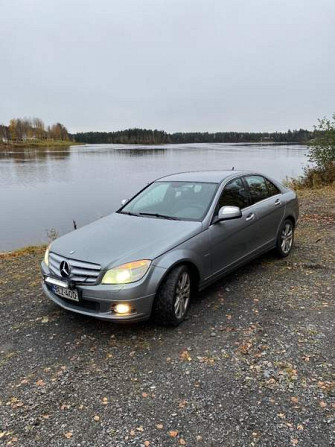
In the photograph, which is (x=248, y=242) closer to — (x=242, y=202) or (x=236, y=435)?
(x=242, y=202)

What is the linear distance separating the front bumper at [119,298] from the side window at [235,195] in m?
1.48

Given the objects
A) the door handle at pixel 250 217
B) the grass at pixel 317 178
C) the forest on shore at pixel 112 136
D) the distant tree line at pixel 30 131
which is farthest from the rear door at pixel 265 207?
the distant tree line at pixel 30 131

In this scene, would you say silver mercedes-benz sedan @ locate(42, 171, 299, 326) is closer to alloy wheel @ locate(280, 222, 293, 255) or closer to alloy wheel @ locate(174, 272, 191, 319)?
alloy wheel @ locate(174, 272, 191, 319)

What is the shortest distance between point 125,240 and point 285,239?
3.12 metres

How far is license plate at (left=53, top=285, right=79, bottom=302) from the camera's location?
340 cm

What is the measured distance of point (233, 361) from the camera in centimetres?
309

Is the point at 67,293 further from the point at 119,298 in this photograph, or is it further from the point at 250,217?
the point at 250,217

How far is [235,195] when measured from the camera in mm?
4699

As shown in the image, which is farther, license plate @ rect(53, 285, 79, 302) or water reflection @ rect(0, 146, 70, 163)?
water reflection @ rect(0, 146, 70, 163)

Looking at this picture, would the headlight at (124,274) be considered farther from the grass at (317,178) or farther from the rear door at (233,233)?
the grass at (317,178)

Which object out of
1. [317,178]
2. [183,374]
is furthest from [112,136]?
[183,374]

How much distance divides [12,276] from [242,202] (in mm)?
3826

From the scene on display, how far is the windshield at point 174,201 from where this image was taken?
427 centimetres

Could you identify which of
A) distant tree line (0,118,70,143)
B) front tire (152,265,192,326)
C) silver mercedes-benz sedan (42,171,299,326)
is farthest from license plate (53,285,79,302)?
distant tree line (0,118,70,143)
